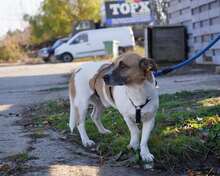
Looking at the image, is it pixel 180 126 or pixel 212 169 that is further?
pixel 180 126

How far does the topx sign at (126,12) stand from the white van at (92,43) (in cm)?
2318

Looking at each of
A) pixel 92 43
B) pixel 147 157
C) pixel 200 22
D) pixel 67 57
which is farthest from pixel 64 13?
pixel 147 157

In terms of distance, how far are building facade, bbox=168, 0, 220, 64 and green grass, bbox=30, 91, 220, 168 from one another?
5.85m

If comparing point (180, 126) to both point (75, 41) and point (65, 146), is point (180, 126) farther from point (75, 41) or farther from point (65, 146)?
point (75, 41)

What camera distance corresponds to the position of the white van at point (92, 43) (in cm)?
3950

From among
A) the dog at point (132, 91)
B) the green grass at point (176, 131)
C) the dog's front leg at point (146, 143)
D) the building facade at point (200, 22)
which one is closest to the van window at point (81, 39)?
the building facade at point (200, 22)

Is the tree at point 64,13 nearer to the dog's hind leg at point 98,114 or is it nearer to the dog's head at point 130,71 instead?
the dog's hind leg at point 98,114

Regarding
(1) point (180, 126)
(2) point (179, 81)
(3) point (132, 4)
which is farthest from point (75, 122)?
(3) point (132, 4)

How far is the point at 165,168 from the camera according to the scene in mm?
5281

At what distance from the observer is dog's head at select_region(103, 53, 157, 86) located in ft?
17.3

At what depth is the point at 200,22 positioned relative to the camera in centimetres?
1647

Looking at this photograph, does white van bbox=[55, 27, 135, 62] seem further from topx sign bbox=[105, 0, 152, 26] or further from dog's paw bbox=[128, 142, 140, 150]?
dog's paw bbox=[128, 142, 140, 150]

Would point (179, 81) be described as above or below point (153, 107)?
below

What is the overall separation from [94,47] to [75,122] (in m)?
32.8
